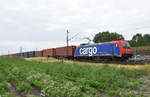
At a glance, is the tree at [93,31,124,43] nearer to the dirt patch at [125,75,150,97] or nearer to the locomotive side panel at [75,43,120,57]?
the locomotive side panel at [75,43,120,57]

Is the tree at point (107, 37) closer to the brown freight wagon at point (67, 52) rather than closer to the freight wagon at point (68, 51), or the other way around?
the brown freight wagon at point (67, 52)

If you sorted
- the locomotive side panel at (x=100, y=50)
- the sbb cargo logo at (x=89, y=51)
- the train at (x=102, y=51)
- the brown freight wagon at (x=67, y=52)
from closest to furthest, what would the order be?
the train at (x=102, y=51)
the locomotive side panel at (x=100, y=50)
the sbb cargo logo at (x=89, y=51)
the brown freight wagon at (x=67, y=52)

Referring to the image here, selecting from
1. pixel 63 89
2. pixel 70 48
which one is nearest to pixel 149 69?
pixel 63 89

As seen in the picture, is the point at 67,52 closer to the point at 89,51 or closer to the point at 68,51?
the point at 68,51

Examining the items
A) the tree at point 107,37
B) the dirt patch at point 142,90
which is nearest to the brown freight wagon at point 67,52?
the dirt patch at point 142,90

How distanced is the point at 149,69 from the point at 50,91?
1004 cm

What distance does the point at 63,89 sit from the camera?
7766mm

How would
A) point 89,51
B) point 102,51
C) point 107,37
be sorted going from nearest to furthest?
1. point 102,51
2. point 89,51
3. point 107,37

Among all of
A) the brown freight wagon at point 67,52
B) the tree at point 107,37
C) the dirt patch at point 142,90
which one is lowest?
the dirt patch at point 142,90

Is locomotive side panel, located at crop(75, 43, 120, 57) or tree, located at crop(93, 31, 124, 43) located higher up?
tree, located at crop(93, 31, 124, 43)

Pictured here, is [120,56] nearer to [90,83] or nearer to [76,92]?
[90,83]

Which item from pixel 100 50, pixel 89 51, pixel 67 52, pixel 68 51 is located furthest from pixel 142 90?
pixel 67 52

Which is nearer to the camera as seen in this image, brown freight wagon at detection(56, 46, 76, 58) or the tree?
brown freight wagon at detection(56, 46, 76, 58)

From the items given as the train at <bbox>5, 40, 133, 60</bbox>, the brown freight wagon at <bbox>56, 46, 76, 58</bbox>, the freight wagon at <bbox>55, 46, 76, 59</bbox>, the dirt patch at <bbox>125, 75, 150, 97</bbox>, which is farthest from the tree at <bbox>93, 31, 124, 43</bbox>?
the dirt patch at <bbox>125, 75, 150, 97</bbox>
